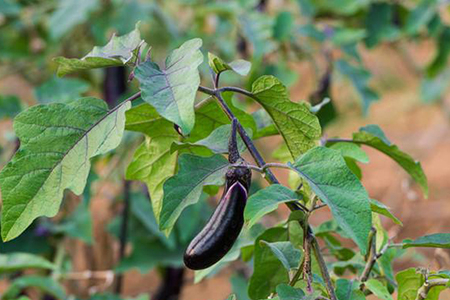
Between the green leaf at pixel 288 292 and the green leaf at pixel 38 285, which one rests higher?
the green leaf at pixel 288 292

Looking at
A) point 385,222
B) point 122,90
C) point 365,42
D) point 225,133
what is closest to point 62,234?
point 122,90

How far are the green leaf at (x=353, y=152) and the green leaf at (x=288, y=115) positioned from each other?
4.3 inches

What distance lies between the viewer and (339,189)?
703mm

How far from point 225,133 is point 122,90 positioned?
69.6 inches

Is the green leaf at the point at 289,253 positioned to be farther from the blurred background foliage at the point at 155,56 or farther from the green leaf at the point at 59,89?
the green leaf at the point at 59,89

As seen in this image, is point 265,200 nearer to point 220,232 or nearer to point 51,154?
point 220,232

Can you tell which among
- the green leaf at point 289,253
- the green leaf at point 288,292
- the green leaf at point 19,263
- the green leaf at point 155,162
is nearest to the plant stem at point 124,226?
the green leaf at point 19,263

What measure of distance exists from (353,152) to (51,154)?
0.36 m

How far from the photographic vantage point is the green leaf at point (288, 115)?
78 cm

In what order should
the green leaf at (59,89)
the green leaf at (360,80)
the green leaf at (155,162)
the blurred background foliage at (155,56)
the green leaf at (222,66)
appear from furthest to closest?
the green leaf at (360,80), the blurred background foliage at (155,56), the green leaf at (59,89), the green leaf at (155,162), the green leaf at (222,66)

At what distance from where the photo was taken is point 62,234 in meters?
2.02

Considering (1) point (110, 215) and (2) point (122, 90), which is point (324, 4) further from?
(1) point (110, 215)

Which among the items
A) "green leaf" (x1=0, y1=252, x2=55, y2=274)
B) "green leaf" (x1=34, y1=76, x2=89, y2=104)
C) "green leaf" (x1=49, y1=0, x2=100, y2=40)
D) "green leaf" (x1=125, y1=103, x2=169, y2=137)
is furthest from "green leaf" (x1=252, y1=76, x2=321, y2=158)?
"green leaf" (x1=49, y1=0, x2=100, y2=40)

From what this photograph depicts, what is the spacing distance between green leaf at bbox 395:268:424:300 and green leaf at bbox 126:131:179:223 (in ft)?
0.91
